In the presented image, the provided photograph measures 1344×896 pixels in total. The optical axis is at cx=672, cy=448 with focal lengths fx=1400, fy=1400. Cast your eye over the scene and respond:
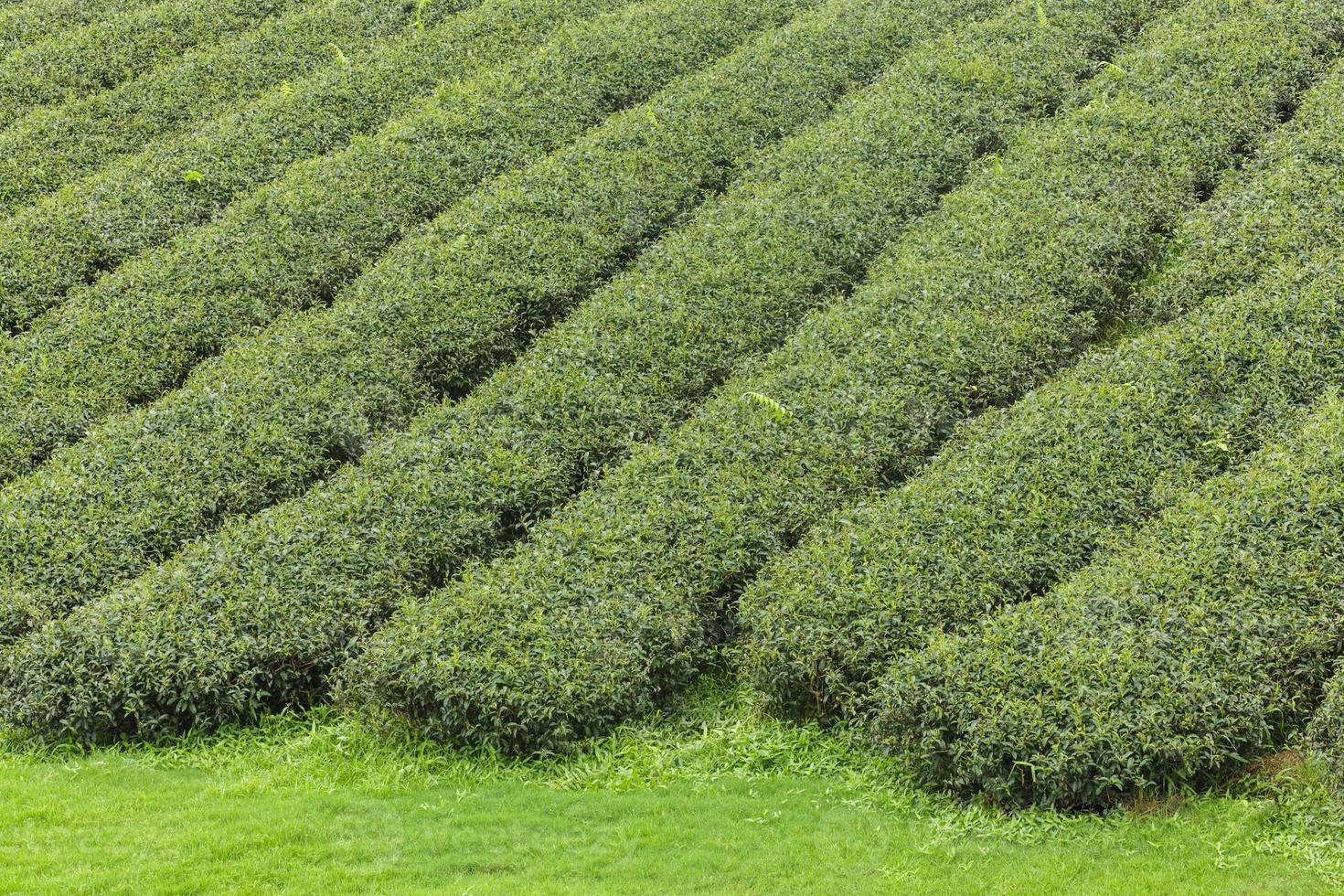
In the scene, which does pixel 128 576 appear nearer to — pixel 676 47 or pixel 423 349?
pixel 423 349

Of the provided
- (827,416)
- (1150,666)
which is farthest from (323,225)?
(1150,666)

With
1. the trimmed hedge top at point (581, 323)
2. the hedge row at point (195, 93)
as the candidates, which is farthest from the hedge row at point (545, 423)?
the hedge row at point (195, 93)

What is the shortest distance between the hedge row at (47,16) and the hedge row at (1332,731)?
2302 cm

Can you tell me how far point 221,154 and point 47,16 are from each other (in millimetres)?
7650

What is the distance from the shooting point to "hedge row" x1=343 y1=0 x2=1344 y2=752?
37.6ft

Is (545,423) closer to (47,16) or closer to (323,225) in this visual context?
(323,225)

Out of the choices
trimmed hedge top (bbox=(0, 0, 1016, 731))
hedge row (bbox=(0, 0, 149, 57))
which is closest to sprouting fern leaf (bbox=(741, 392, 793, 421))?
trimmed hedge top (bbox=(0, 0, 1016, 731))

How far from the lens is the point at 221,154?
20375mm

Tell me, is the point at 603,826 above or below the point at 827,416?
below

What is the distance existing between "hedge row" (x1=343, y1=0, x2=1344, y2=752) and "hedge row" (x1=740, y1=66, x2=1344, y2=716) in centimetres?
59

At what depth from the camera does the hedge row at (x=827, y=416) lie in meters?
11.4

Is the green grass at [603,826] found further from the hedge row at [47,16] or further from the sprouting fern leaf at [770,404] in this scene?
the hedge row at [47,16]

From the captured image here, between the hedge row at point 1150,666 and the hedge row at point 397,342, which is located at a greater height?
the hedge row at point 397,342

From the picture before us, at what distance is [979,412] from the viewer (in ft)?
46.6
